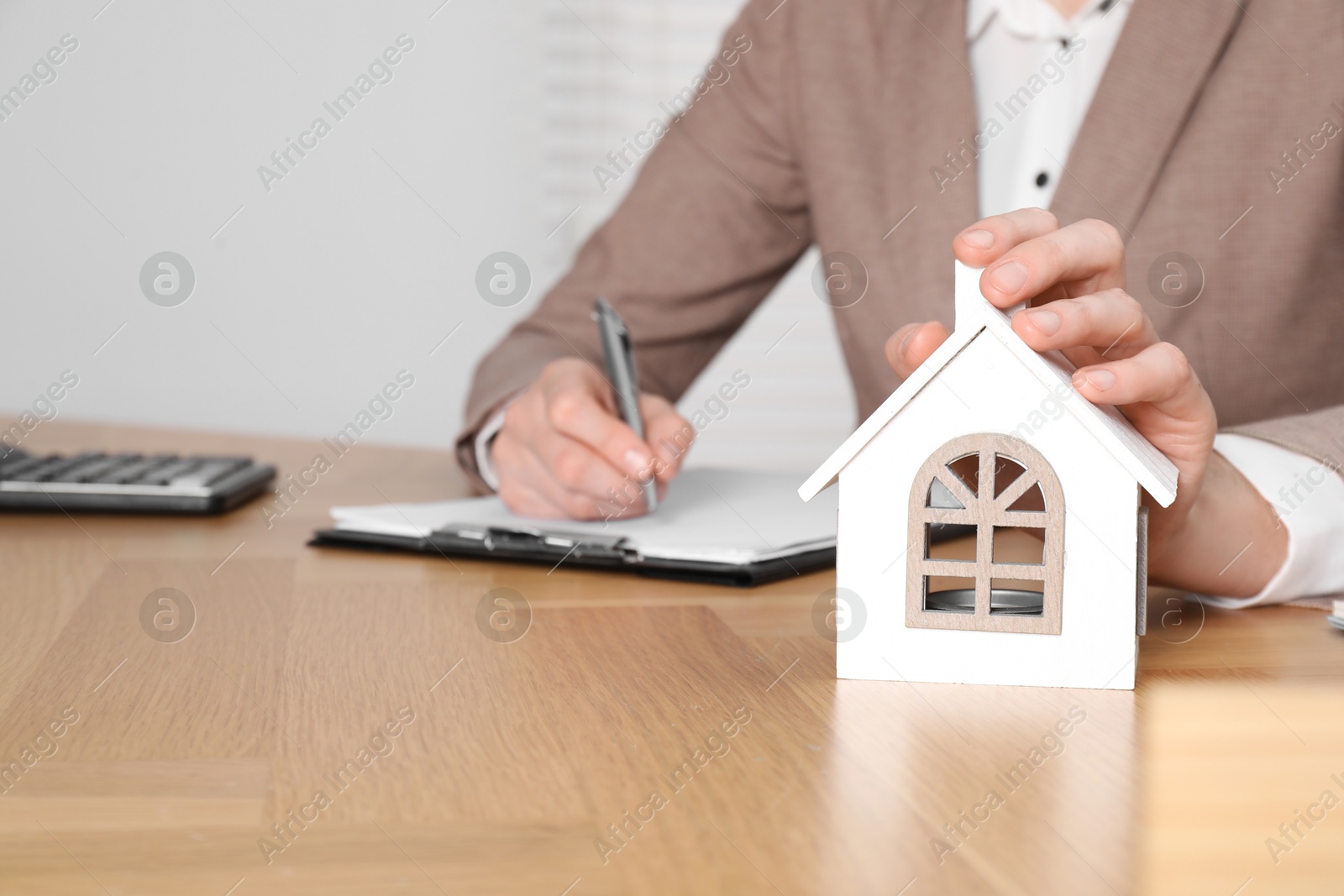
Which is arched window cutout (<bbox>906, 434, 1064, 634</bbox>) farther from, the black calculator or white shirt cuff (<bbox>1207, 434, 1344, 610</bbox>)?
the black calculator

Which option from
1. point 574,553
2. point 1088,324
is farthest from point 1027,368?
point 574,553

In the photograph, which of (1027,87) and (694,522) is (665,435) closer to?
(694,522)

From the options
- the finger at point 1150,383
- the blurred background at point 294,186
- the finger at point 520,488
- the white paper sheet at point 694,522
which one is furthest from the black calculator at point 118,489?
the blurred background at point 294,186

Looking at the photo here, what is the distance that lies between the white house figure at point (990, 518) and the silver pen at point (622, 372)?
42 cm

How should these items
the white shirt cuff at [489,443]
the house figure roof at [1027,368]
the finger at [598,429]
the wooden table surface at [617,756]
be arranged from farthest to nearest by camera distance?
the white shirt cuff at [489,443] < the finger at [598,429] < the house figure roof at [1027,368] < the wooden table surface at [617,756]

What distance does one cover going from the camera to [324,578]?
Answer: 0.85m

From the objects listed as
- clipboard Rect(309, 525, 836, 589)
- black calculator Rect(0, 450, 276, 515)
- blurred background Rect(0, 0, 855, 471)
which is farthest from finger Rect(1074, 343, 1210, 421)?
blurred background Rect(0, 0, 855, 471)

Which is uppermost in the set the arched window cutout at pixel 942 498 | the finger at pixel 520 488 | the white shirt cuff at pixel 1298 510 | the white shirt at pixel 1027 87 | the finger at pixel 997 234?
the finger at pixel 997 234

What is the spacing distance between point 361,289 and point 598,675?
7.66ft

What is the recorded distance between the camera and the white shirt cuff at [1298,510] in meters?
0.80

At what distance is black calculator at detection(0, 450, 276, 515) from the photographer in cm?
110

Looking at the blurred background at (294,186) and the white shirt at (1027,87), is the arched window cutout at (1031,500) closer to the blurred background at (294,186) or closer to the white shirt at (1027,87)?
the white shirt at (1027,87)

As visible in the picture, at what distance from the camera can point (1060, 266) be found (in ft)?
2.14

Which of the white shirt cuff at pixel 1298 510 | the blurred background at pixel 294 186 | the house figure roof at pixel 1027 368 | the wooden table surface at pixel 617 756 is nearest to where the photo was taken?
the wooden table surface at pixel 617 756
